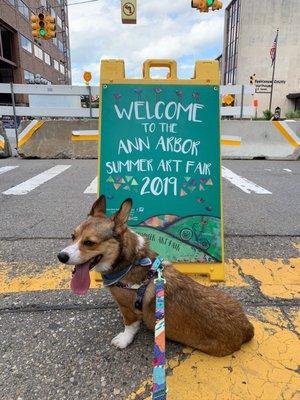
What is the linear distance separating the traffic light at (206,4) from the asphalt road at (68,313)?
34.1ft

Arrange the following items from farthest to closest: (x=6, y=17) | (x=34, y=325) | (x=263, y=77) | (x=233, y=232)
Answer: (x=263, y=77)
(x=6, y=17)
(x=233, y=232)
(x=34, y=325)

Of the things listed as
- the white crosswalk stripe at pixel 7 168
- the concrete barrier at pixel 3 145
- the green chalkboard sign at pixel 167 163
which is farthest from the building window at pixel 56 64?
the green chalkboard sign at pixel 167 163

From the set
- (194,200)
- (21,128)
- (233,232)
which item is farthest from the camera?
(21,128)

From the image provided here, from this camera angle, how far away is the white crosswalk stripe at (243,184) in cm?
663

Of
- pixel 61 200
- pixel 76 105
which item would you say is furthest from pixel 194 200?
pixel 76 105

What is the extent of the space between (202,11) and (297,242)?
1215 centimetres

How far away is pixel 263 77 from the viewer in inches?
1868

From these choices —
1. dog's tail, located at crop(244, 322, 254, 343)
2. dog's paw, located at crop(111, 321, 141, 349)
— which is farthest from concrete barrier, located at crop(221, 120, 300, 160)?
dog's paw, located at crop(111, 321, 141, 349)

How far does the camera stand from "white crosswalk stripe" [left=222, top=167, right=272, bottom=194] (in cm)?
663

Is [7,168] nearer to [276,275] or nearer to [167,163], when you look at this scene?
[167,163]

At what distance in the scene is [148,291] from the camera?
2203 millimetres

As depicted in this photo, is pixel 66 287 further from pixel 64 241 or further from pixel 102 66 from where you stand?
pixel 102 66

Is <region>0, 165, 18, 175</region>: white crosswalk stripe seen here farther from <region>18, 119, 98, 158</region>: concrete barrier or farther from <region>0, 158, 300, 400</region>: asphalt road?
<region>0, 158, 300, 400</region>: asphalt road

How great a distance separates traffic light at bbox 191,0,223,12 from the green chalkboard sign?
11936 mm
